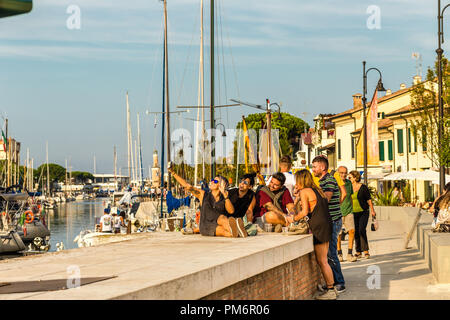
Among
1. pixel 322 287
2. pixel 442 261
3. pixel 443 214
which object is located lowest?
pixel 322 287

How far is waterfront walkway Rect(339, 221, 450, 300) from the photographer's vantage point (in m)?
10.9

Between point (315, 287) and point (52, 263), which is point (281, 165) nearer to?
point (315, 287)

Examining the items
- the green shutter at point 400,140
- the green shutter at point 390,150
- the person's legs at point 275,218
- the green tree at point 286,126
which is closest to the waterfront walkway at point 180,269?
the person's legs at point 275,218

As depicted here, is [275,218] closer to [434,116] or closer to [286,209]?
[286,209]

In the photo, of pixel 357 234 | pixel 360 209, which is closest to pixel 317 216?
pixel 360 209

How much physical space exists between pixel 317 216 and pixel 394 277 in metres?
3.12

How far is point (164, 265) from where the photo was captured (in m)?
7.30

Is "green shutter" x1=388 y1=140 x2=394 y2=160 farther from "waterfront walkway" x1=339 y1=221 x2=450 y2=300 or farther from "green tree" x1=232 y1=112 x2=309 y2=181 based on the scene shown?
"waterfront walkway" x1=339 y1=221 x2=450 y2=300

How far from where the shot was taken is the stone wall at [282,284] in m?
7.60

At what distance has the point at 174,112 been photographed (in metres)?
41.6
